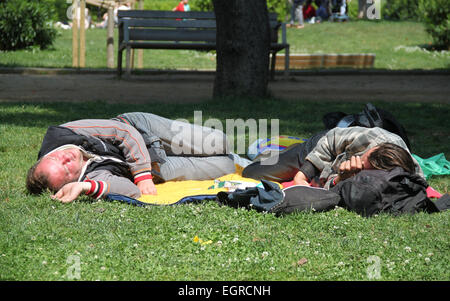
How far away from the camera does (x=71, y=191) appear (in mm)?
4266

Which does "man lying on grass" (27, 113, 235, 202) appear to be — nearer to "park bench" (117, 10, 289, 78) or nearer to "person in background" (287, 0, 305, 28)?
"park bench" (117, 10, 289, 78)

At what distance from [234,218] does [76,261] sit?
1.19 m

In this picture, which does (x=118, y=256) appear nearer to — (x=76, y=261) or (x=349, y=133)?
(x=76, y=261)

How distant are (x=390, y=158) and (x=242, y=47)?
5.00 meters

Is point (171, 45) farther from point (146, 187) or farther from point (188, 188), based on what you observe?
point (146, 187)

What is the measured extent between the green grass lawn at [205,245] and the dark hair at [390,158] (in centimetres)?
39

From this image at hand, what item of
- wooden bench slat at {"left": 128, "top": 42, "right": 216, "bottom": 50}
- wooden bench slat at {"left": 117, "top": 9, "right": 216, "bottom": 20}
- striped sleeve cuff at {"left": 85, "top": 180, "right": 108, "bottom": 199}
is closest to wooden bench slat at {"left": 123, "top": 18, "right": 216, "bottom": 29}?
wooden bench slat at {"left": 117, "top": 9, "right": 216, "bottom": 20}

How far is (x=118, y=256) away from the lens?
327cm

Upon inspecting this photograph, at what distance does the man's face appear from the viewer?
14.5 feet

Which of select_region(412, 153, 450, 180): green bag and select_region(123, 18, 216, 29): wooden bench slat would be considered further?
select_region(123, 18, 216, 29): wooden bench slat

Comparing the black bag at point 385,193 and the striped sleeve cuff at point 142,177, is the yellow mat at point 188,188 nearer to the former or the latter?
the striped sleeve cuff at point 142,177

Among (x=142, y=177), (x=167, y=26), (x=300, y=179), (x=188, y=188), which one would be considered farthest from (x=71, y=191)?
(x=167, y=26)

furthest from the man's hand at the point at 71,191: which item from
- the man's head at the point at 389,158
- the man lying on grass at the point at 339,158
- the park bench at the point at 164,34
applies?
the park bench at the point at 164,34

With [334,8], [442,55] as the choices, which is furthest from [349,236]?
[334,8]
